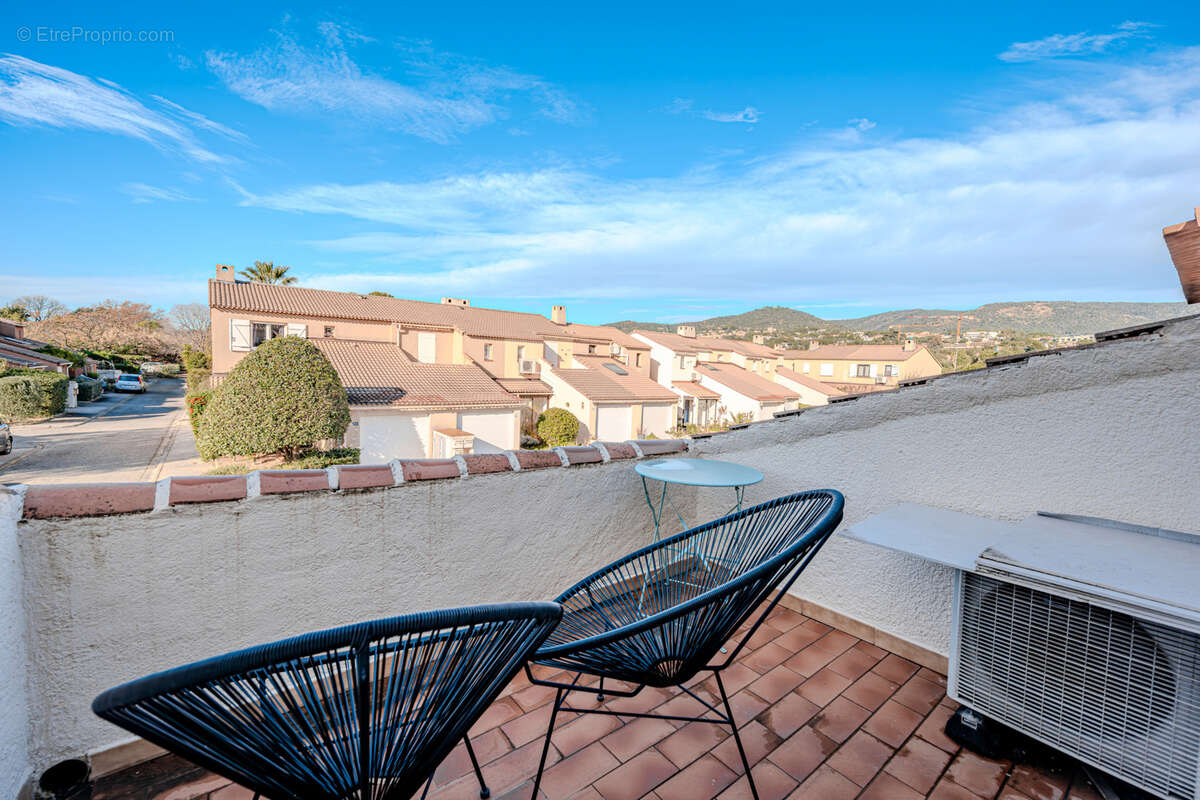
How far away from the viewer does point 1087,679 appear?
150 cm

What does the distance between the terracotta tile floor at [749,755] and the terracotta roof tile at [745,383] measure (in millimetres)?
25739

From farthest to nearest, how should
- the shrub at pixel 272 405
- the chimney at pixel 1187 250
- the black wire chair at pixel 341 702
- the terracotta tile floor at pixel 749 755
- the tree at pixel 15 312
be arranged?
the tree at pixel 15 312 → the shrub at pixel 272 405 → the chimney at pixel 1187 250 → the terracotta tile floor at pixel 749 755 → the black wire chair at pixel 341 702

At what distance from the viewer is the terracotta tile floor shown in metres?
1.57

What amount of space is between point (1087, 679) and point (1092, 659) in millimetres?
84

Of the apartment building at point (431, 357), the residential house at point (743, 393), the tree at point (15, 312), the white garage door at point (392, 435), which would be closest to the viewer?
the white garage door at point (392, 435)

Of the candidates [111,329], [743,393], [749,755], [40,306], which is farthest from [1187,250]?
[40,306]

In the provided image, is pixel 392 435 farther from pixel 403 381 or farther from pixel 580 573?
pixel 580 573

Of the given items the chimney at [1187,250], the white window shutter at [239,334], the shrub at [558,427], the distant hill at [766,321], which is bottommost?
the shrub at [558,427]

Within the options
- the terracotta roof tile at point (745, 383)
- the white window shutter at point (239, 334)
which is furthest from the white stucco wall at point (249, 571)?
the terracotta roof tile at point (745, 383)

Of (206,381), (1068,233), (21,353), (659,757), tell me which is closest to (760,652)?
(659,757)

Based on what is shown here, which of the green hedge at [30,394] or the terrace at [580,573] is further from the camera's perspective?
the green hedge at [30,394]

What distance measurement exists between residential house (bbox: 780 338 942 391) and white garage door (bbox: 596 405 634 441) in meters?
20.2

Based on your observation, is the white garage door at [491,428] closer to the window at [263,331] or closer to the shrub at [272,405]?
the shrub at [272,405]

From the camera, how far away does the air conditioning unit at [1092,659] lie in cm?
132
